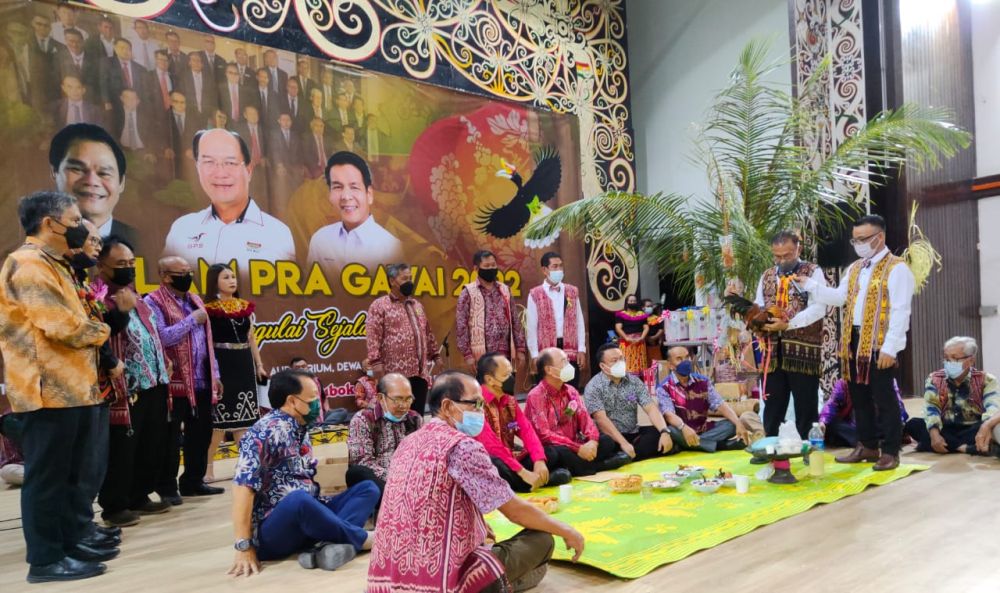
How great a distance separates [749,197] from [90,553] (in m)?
5.18

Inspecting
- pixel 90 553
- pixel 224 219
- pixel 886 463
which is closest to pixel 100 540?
pixel 90 553

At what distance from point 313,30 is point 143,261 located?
2.59 metres

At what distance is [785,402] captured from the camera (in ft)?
14.4

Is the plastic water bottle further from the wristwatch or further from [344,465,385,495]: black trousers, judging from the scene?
the wristwatch

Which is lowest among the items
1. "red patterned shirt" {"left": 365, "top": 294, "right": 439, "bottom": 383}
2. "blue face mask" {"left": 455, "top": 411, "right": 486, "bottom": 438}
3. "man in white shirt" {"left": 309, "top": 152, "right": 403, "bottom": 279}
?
"blue face mask" {"left": 455, "top": 411, "right": 486, "bottom": 438}

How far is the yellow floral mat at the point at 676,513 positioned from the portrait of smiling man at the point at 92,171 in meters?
3.74

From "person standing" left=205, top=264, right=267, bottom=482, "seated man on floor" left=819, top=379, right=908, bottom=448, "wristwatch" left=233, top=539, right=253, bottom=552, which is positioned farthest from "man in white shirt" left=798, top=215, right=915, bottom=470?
"person standing" left=205, top=264, right=267, bottom=482

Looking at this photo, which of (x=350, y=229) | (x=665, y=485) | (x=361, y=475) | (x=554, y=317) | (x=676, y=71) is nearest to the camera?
(x=361, y=475)

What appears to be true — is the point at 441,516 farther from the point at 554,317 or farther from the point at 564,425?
the point at 554,317

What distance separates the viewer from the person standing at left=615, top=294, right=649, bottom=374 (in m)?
7.51

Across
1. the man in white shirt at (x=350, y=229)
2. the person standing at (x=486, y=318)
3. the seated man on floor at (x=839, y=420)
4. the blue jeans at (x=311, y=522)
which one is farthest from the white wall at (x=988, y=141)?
the blue jeans at (x=311, y=522)

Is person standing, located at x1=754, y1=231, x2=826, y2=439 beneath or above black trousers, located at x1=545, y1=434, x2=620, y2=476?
above

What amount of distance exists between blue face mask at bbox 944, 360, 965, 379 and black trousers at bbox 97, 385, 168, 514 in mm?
4504

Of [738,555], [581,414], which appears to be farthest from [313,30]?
[738,555]
